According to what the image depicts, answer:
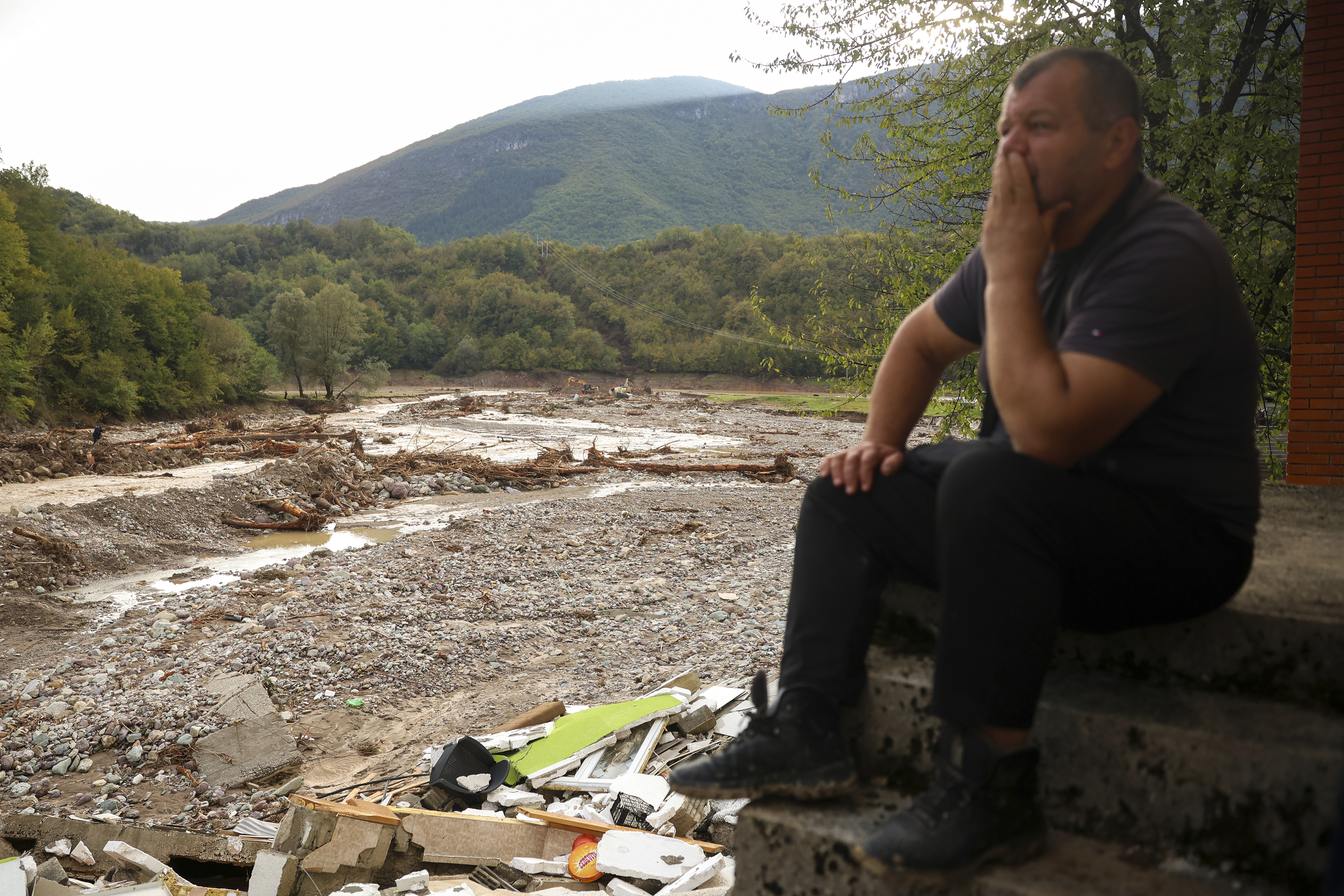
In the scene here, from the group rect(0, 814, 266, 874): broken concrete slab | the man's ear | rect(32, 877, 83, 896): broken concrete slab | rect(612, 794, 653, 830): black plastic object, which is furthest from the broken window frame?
the man's ear

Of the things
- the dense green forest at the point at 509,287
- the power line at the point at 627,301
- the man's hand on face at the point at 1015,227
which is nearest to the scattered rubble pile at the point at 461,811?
the man's hand on face at the point at 1015,227

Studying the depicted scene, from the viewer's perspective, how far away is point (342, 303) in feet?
192

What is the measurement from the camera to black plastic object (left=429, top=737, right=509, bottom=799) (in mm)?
4027

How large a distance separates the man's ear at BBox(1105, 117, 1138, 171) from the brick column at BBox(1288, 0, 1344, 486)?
14.4 feet

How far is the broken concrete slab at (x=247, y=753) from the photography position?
192 inches

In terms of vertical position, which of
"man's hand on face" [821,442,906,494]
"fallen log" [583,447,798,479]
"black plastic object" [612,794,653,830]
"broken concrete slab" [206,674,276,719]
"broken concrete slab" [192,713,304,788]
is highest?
"man's hand on face" [821,442,906,494]

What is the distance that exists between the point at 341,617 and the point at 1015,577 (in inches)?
310

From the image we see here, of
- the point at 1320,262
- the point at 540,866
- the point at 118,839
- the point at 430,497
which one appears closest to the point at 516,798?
the point at 540,866

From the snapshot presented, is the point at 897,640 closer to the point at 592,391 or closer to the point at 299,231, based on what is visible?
the point at 592,391

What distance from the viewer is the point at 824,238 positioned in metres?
69.0

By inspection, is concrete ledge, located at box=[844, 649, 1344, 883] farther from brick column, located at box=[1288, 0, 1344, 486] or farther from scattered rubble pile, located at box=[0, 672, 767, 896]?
brick column, located at box=[1288, 0, 1344, 486]

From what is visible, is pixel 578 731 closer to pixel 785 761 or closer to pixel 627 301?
pixel 785 761

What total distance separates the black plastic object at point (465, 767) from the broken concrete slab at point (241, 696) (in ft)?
6.45

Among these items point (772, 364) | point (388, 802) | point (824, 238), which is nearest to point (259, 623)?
point (388, 802)
